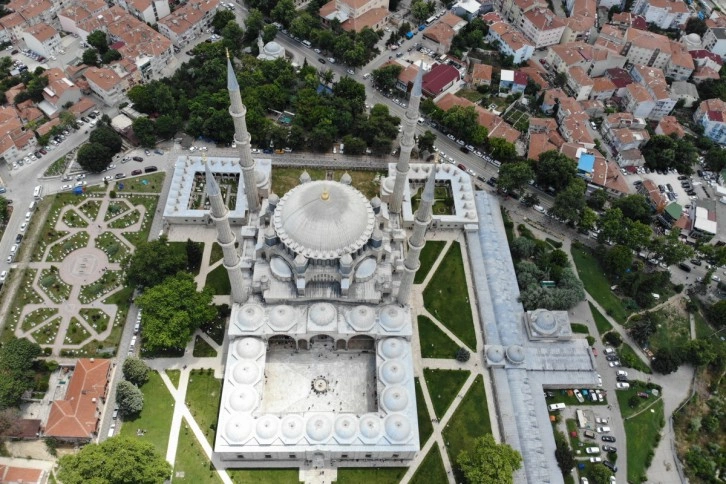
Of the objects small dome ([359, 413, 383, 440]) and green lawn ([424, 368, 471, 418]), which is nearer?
small dome ([359, 413, 383, 440])

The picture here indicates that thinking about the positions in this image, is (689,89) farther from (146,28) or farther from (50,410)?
(50,410)

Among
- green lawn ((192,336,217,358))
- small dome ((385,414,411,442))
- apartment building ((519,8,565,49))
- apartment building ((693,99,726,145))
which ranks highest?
apartment building ((519,8,565,49))

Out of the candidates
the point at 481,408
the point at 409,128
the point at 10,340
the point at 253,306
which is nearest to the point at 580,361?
the point at 481,408

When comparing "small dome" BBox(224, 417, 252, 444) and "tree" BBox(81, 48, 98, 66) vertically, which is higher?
"tree" BBox(81, 48, 98, 66)

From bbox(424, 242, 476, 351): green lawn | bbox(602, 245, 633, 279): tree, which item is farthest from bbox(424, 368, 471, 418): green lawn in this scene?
bbox(602, 245, 633, 279): tree

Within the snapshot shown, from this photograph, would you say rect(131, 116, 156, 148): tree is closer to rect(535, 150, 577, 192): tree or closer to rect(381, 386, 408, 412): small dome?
rect(381, 386, 408, 412): small dome

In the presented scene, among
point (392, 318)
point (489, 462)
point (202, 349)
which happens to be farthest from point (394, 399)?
point (202, 349)
